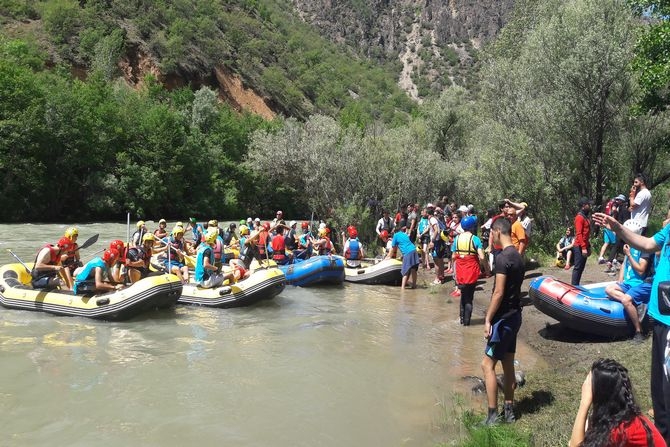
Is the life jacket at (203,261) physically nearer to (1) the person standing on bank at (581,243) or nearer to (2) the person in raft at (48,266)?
(2) the person in raft at (48,266)

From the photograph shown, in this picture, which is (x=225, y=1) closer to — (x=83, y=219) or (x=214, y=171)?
(x=214, y=171)

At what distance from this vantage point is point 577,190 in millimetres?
14539

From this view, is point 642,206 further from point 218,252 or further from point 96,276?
point 218,252

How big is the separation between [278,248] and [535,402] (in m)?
8.51

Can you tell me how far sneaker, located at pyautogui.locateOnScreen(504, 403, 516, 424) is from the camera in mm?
4638

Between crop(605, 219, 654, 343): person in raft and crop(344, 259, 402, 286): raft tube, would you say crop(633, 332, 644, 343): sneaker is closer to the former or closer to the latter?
crop(605, 219, 654, 343): person in raft

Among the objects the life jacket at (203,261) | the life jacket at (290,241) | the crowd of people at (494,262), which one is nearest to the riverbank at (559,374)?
the crowd of people at (494,262)

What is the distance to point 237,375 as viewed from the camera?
645cm

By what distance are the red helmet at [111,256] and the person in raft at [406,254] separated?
522cm

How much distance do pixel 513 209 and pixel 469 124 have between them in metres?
21.4

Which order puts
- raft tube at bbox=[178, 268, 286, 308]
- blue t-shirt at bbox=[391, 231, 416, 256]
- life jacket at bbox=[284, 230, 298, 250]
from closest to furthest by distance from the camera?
raft tube at bbox=[178, 268, 286, 308] < blue t-shirt at bbox=[391, 231, 416, 256] < life jacket at bbox=[284, 230, 298, 250]

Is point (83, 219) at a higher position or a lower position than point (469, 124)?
lower

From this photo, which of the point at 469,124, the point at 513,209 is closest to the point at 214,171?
the point at 469,124

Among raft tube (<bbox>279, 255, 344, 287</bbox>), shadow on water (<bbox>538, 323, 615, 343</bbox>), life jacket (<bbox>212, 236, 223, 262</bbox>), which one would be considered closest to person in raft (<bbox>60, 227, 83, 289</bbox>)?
life jacket (<bbox>212, 236, 223, 262</bbox>)
